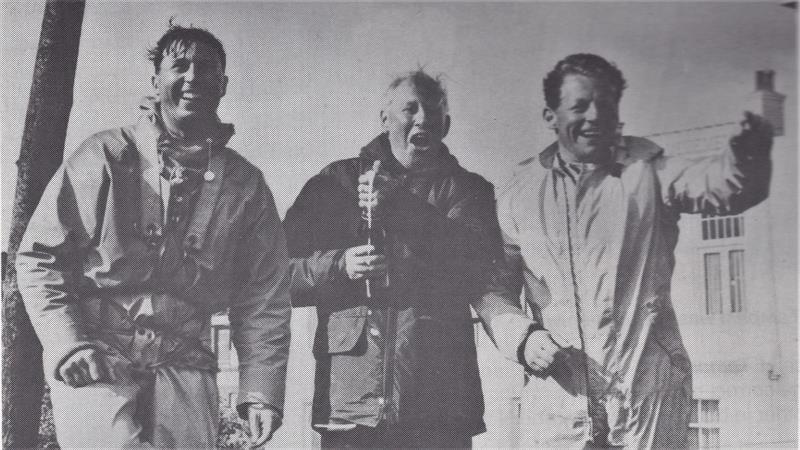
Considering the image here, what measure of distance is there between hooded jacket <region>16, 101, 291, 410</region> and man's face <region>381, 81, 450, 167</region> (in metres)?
0.95

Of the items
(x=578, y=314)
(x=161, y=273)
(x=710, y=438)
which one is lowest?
(x=710, y=438)

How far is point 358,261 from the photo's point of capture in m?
6.91

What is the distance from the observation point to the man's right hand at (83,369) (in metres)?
6.33

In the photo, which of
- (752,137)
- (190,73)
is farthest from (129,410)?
(752,137)

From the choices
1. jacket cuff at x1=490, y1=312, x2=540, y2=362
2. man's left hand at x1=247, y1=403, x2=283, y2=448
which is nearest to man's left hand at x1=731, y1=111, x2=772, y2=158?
jacket cuff at x1=490, y1=312, x2=540, y2=362

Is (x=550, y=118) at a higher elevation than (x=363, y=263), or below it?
higher

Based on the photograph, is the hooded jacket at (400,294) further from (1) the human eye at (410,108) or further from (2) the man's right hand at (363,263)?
(1) the human eye at (410,108)

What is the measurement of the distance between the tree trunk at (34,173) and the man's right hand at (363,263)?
1.94 meters

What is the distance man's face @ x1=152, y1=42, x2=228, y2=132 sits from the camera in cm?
683

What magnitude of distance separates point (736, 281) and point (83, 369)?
444 centimetres

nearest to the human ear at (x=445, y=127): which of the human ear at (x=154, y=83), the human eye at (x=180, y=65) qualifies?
the human eye at (x=180, y=65)

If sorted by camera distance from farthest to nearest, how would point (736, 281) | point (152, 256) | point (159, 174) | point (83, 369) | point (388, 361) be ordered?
point (736, 281)
point (388, 361)
point (159, 174)
point (152, 256)
point (83, 369)

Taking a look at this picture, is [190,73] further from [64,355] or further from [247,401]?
[247,401]

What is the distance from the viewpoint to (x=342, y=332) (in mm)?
6848
